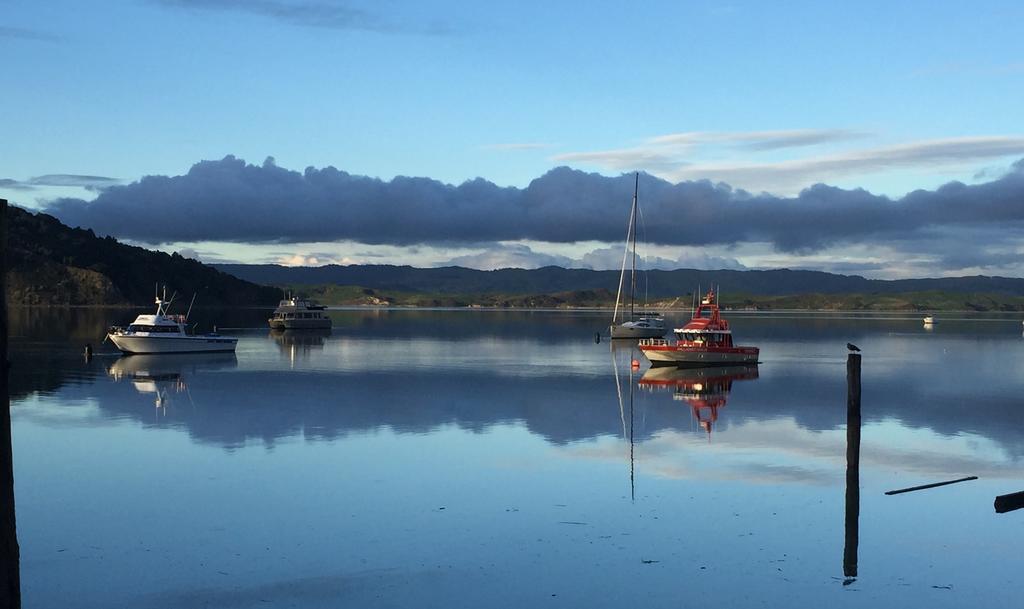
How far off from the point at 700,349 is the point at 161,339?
4253 cm

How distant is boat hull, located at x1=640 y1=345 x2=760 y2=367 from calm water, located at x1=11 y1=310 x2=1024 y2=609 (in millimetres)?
14391

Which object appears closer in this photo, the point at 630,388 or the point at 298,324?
the point at 630,388

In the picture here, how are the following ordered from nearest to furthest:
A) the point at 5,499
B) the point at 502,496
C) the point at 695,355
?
the point at 5,499
the point at 502,496
the point at 695,355

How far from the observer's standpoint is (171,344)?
81125 millimetres

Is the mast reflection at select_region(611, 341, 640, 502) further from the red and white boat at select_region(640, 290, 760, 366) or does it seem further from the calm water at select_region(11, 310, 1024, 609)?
the red and white boat at select_region(640, 290, 760, 366)

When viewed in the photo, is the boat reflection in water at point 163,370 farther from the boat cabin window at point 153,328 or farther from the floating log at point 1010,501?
the floating log at point 1010,501

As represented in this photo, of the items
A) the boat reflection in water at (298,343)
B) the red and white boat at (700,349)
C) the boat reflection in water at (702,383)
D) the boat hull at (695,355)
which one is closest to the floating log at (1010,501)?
the boat reflection in water at (702,383)

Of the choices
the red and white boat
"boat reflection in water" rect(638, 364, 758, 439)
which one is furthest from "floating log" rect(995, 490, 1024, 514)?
the red and white boat

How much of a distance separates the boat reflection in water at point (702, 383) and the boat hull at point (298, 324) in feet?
263

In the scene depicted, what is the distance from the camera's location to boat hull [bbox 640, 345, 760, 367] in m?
70.2

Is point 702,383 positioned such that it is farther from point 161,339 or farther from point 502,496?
point 161,339

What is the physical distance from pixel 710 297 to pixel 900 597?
188ft

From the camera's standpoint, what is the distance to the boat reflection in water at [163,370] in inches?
2052

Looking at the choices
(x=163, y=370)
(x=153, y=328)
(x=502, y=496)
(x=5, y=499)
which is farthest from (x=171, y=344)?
(x=5, y=499)
